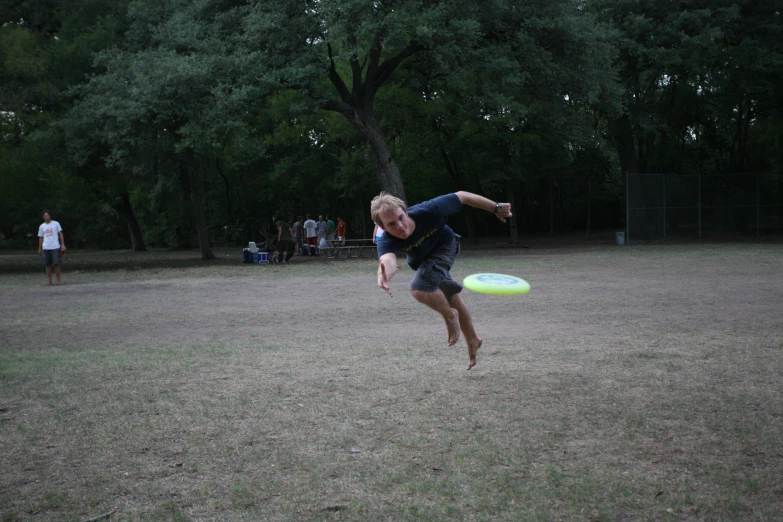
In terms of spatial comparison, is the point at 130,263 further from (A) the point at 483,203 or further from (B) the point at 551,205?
(A) the point at 483,203

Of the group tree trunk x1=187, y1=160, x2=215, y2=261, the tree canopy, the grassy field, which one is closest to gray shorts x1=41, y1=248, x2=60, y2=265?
the tree canopy

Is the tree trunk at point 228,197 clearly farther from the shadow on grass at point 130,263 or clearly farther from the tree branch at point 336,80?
the tree branch at point 336,80

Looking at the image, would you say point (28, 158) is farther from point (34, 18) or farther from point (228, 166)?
point (228, 166)

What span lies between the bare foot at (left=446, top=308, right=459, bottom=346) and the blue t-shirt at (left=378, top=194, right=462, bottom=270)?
636mm

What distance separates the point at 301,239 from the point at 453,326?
3163 centimetres

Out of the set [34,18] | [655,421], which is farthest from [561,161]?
[655,421]

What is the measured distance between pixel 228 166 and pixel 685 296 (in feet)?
127

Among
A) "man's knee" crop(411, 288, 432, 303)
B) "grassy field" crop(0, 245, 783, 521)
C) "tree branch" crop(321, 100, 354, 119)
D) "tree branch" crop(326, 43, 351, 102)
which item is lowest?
"grassy field" crop(0, 245, 783, 521)

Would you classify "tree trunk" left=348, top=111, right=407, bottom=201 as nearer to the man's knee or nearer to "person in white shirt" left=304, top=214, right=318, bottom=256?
"person in white shirt" left=304, top=214, right=318, bottom=256

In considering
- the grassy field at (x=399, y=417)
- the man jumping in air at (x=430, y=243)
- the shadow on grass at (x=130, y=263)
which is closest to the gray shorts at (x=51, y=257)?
the shadow on grass at (x=130, y=263)

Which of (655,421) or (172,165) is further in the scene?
(172,165)

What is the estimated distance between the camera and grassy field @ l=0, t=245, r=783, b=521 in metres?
4.56

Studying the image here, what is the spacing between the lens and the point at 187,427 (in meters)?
6.10

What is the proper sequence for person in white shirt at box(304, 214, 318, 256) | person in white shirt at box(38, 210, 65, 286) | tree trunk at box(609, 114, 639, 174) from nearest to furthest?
1. person in white shirt at box(38, 210, 65, 286)
2. tree trunk at box(609, 114, 639, 174)
3. person in white shirt at box(304, 214, 318, 256)
